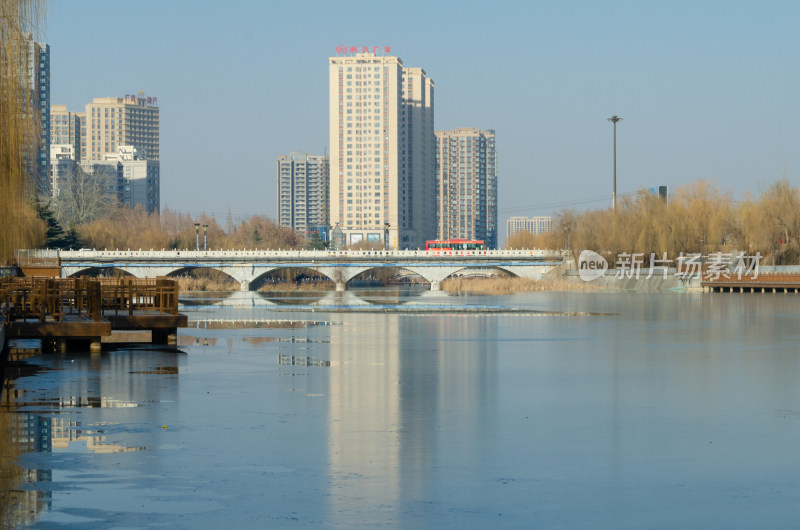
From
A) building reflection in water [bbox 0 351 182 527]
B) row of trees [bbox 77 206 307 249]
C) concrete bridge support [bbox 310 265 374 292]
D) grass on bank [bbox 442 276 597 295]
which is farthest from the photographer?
row of trees [bbox 77 206 307 249]

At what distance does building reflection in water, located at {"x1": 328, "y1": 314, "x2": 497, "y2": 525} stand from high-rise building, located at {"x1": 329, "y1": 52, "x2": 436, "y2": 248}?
159594 millimetres

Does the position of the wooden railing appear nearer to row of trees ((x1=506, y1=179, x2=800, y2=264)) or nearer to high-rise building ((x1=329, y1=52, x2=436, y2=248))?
row of trees ((x1=506, y1=179, x2=800, y2=264))

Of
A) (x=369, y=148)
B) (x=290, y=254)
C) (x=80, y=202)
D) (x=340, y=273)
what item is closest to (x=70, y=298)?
(x=290, y=254)

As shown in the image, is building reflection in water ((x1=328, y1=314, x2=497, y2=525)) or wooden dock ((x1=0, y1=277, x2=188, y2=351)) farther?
wooden dock ((x1=0, y1=277, x2=188, y2=351))

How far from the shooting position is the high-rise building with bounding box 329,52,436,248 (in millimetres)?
187375

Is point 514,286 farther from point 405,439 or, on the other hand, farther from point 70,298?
point 405,439

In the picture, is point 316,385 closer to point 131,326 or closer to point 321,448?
point 321,448

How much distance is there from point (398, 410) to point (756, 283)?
2795 inches

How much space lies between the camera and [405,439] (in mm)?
12477

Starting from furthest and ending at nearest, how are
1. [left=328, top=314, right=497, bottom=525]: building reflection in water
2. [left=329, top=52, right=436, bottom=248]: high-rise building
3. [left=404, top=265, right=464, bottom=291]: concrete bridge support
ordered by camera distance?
[left=329, top=52, right=436, bottom=248]: high-rise building
[left=404, top=265, right=464, bottom=291]: concrete bridge support
[left=328, top=314, right=497, bottom=525]: building reflection in water

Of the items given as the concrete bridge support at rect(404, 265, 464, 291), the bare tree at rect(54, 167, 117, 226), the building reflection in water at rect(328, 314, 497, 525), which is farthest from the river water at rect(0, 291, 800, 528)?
the bare tree at rect(54, 167, 117, 226)

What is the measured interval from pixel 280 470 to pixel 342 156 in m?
184

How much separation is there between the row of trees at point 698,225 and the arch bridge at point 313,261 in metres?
6.01

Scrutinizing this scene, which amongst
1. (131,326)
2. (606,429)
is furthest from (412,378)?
(131,326)
